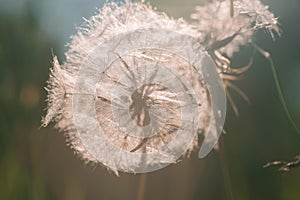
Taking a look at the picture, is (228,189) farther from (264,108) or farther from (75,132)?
(264,108)

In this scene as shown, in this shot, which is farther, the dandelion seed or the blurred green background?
the blurred green background

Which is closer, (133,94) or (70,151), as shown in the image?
(133,94)

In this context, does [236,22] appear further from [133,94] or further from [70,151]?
[70,151]

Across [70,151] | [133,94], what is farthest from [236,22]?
[70,151]

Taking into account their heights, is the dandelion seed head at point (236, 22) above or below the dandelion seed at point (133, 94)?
above

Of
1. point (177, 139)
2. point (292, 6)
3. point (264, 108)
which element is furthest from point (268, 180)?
point (292, 6)

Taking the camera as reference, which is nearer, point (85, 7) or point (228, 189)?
point (228, 189)

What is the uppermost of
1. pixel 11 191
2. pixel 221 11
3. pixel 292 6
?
pixel 292 6

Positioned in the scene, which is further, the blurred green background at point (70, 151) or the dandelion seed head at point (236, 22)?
the blurred green background at point (70, 151)
